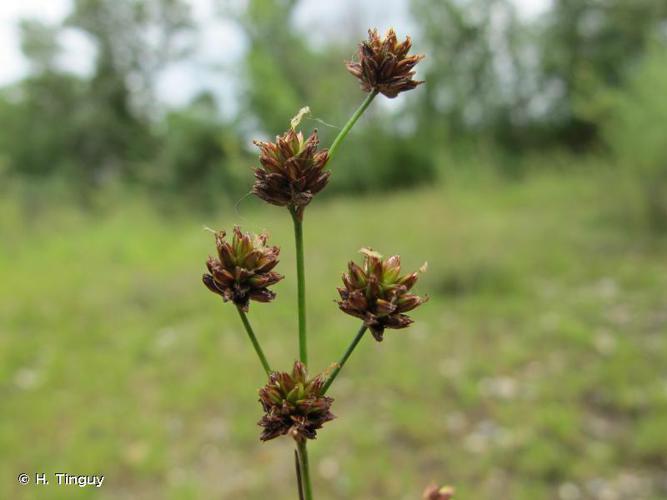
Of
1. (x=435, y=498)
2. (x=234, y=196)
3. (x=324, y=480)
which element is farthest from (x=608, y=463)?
(x=234, y=196)

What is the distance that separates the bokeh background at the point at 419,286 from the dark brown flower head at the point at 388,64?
0.18m

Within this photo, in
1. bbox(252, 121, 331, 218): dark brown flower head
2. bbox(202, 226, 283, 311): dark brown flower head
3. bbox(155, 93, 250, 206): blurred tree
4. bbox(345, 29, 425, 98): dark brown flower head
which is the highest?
bbox(155, 93, 250, 206): blurred tree

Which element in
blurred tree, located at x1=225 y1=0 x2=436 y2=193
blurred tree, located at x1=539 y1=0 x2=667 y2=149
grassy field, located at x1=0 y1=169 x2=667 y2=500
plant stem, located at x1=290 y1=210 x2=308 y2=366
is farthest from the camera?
blurred tree, located at x1=225 y1=0 x2=436 y2=193

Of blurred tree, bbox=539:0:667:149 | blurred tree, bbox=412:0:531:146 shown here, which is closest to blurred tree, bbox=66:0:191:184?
blurred tree, bbox=412:0:531:146

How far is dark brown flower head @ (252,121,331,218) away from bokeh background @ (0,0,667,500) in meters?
0.11

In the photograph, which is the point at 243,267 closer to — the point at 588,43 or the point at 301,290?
the point at 301,290

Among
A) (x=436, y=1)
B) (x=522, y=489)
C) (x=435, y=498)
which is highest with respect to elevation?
(x=436, y=1)

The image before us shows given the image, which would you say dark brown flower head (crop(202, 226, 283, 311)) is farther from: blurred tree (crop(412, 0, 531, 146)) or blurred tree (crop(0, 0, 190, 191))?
blurred tree (crop(0, 0, 190, 191))

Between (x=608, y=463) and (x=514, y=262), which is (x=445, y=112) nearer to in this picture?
(x=514, y=262)

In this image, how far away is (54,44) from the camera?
60.0 feet

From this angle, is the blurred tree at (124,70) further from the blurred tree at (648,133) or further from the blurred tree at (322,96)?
the blurred tree at (648,133)

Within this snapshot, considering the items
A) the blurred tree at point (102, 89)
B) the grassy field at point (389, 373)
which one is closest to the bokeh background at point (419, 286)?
the grassy field at point (389, 373)

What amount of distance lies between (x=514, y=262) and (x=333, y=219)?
347 cm

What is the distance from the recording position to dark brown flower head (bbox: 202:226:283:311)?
52cm
